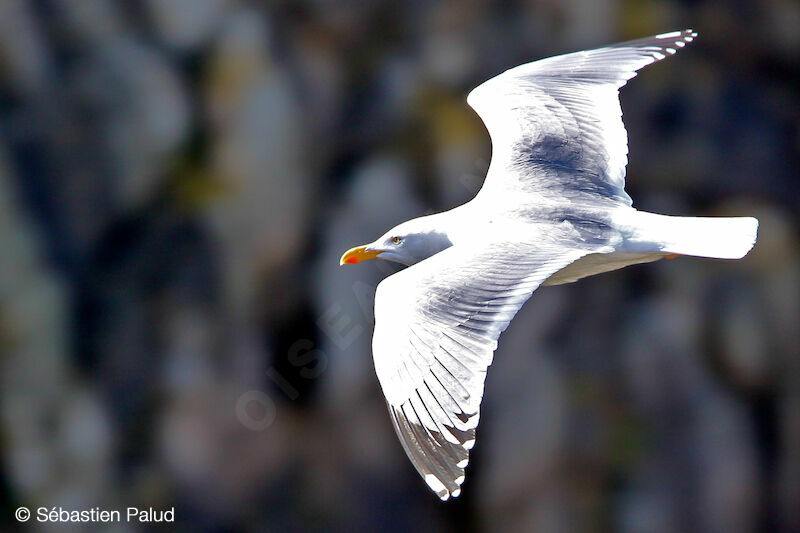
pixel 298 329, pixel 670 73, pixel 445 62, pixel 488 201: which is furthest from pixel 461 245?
pixel 670 73

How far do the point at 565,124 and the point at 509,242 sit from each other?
712 mm

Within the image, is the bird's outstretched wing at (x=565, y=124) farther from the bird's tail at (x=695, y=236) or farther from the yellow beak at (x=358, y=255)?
the yellow beak at (x=358, y=255)

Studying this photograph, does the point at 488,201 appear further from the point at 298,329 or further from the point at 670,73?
the point at 670,73

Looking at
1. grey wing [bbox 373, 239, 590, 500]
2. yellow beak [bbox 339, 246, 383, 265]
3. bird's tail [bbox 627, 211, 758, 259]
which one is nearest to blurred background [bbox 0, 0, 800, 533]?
yellow beak [bbox 339, 246, 383, 265]

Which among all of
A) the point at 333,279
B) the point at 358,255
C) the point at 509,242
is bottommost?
the point at 333,279

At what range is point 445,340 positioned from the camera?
2.18 metres

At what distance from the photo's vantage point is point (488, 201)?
2816 millimetres

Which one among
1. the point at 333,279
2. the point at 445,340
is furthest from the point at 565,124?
the point at 333,279

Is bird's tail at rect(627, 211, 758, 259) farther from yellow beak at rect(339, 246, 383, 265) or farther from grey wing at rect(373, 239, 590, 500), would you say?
yellow beak at rect(339, 246, 383, 265)

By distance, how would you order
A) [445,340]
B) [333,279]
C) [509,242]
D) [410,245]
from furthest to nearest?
[333,279] < [410,245] < [509,242] < [445,340]

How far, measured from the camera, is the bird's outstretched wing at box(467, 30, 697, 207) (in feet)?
9.52

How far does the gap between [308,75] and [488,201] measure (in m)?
2.84

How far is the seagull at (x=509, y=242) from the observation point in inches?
83.4

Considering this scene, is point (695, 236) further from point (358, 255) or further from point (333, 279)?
point (333, 279)
